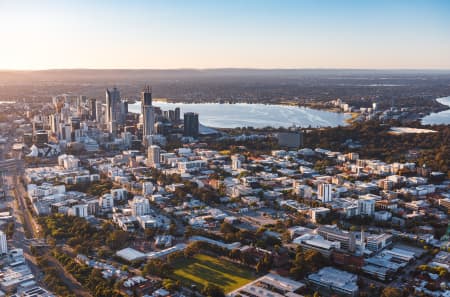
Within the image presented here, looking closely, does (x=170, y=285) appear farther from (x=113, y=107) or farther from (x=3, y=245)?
(x=113, y=107)

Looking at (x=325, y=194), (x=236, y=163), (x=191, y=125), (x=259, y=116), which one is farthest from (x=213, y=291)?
(x=259, y=116)

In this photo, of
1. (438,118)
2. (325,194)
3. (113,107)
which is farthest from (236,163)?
(438,118)

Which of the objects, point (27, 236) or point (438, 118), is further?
point (438, 118)

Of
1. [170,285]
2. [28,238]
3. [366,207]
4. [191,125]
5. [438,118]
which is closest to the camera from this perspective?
[170,285]

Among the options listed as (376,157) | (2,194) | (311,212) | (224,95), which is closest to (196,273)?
(311,212)

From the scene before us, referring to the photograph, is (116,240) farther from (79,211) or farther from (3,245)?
(79,211)

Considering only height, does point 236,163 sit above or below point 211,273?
above

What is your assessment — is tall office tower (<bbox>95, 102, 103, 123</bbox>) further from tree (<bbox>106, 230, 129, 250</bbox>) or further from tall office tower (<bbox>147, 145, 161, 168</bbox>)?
tree (<bbox>106, 230, 129, 250</bbox>)

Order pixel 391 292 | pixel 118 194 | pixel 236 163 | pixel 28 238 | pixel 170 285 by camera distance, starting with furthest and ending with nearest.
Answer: pixel 236 163 → pixel 118 194 → pixel 28 238 → pixel 170 285 → pixel 391 292

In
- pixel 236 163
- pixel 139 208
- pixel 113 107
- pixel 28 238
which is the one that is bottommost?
pixel 28 238
